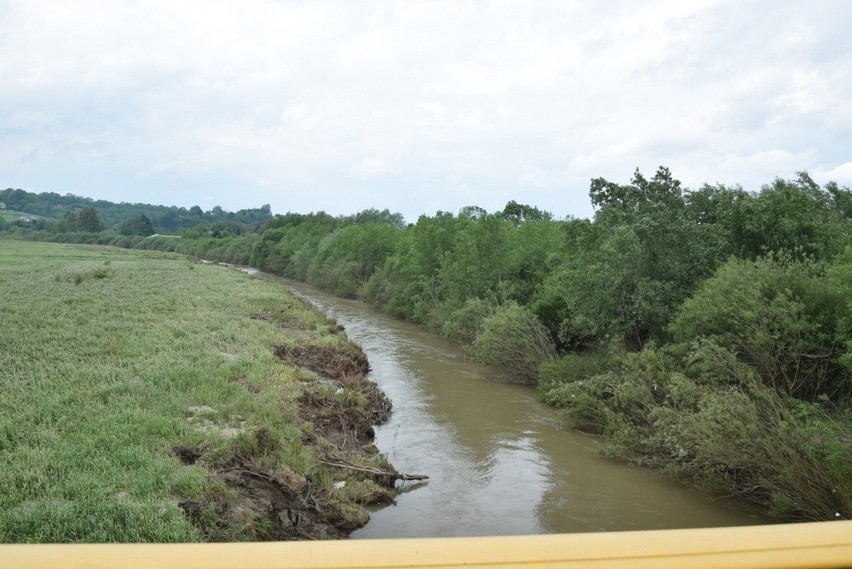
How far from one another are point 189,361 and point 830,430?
44.9 feet

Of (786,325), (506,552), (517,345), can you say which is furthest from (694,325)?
(506,552)

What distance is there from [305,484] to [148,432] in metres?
2.76

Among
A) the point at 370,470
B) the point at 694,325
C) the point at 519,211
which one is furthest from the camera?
the point at 519,211

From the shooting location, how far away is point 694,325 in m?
15.5

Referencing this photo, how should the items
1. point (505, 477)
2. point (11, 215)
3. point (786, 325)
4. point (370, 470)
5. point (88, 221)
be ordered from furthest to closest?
1. point (11, 215)
2. point (88, 221)
3. point (505, 477)
4. point (786, 325)
5. point (370, 470)

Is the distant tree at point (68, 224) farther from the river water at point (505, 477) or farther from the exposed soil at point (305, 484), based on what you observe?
the exposed soil at point (305, 484)

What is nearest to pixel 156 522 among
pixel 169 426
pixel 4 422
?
pixel 169 426

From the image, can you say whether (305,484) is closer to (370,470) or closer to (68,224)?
(370,470)

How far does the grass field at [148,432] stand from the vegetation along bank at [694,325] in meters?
6.58

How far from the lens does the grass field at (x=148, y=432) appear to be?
8180 mm

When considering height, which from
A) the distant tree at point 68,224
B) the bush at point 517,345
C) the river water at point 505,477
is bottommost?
the river water at point 505,477

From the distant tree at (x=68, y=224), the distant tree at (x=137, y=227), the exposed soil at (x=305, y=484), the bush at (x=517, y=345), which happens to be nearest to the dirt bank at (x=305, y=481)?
the exposed soil at (x=305, y=484)

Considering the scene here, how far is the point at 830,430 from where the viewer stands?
35.2 ft

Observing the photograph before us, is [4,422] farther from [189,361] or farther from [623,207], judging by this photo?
[623,207]
